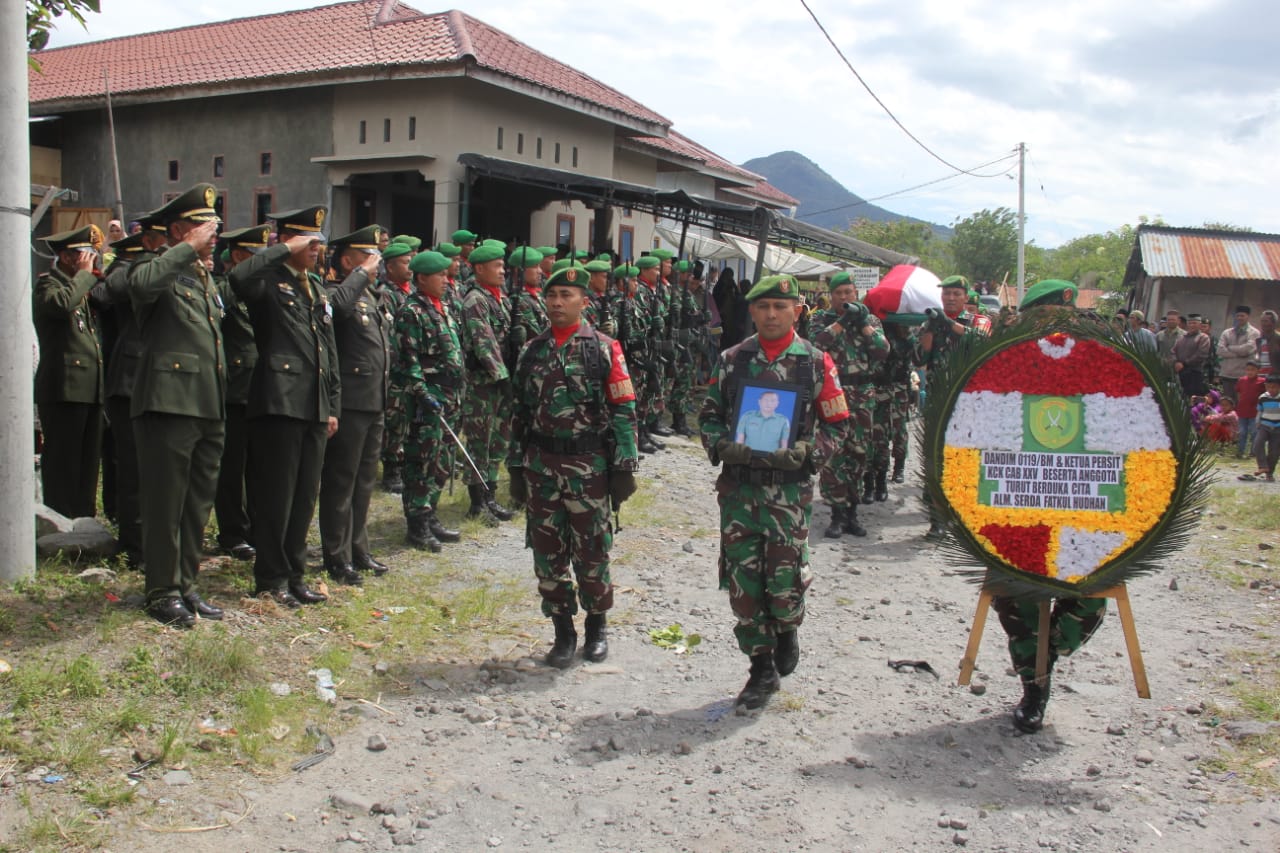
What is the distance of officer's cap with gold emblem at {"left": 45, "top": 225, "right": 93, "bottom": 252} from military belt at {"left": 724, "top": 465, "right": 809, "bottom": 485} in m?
4.51

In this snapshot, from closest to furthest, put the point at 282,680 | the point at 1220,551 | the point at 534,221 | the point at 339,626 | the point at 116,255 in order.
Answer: the point at 282,680 → the point at 339,626 → the point at 116,255 → the point at 1220,551 → the point at 534,221

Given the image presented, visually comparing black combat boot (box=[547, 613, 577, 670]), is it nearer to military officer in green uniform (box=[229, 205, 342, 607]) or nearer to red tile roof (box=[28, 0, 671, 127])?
military officer in green uniform (box=[229, 205, 342, 607])

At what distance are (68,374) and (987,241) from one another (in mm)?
69309

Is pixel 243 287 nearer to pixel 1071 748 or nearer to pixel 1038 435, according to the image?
pixel 1038 435

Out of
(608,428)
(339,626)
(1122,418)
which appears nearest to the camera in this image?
(1122,418)

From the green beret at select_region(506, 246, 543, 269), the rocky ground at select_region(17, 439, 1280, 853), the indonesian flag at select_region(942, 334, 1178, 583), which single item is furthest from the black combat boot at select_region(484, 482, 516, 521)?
the indonesian flag at select_region(942, 334, 1178, 583)

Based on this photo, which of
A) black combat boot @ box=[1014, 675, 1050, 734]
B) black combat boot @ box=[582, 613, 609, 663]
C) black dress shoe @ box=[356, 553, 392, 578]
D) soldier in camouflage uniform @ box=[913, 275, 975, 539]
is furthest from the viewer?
soldier in camouflage uniform @ box=[913, 275, 975, 539]

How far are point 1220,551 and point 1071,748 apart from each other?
524 cm

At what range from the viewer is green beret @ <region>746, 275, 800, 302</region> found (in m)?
4.64

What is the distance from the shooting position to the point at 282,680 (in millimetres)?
4707

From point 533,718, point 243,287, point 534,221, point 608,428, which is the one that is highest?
point 534,221

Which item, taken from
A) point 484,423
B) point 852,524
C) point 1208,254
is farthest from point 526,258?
point 1208,254

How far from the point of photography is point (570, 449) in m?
5.00

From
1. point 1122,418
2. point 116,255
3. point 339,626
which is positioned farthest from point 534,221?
point 1122,418
